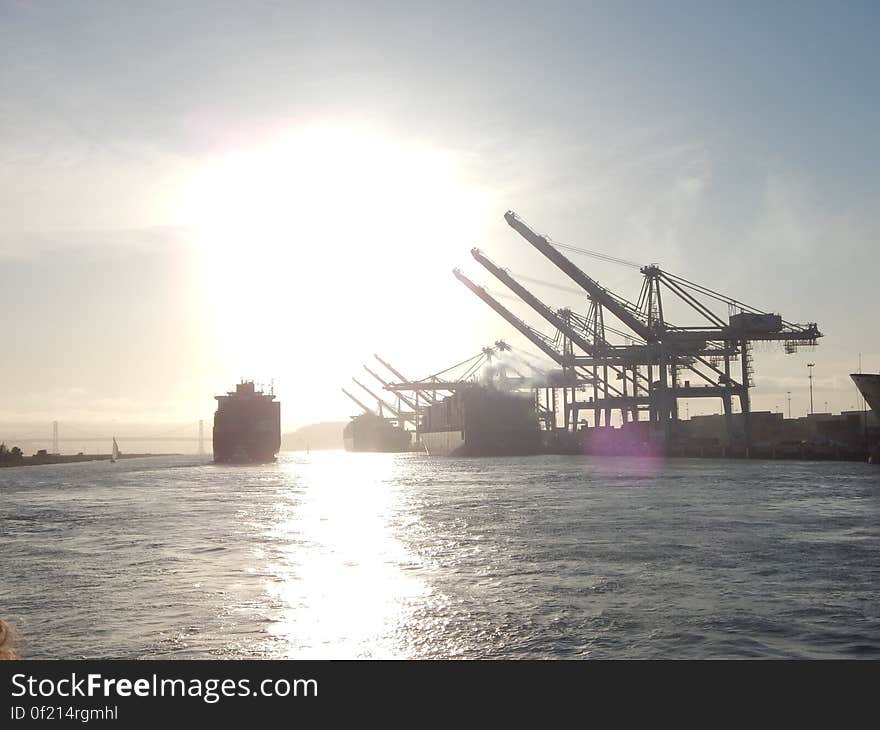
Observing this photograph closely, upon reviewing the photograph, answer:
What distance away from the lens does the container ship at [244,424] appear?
11100 centimetres

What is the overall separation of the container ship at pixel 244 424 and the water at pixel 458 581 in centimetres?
7233

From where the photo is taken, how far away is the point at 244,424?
11256cm

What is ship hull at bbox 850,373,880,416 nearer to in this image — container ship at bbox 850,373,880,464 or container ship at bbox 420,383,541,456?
container ship at bbox 850,373,880,464

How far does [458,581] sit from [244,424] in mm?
98128

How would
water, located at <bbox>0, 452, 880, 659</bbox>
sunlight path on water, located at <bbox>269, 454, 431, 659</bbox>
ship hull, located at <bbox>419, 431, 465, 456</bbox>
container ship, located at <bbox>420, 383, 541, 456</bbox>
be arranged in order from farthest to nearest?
ship hull, located at <bbox>419, 431, 465, 456</bbox>
container ship, located at <bbox>420, 383, 541, 456</bbox>
sunlight path on water, located at <bbox>269, 454, 431, 659</bbox>
water, located at <bbox>0, 452, 880, 659</bbox>

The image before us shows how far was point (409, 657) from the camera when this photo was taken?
11.9 metres

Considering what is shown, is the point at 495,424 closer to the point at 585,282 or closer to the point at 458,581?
the point at 585,282

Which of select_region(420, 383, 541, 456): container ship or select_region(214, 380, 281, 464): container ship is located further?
select_region(420, 383, 541, 456): container ship

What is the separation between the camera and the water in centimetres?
1265

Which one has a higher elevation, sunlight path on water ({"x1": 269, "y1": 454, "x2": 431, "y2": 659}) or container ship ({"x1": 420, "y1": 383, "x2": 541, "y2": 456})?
container ship ({"x1": 420, "y1": 383, "x2": 541, "y2": 456})

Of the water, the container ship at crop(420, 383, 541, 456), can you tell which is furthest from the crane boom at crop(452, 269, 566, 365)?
the water

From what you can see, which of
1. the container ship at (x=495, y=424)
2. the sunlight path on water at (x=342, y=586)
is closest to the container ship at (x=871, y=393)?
the sunlight path on water at (x=342, y=586)

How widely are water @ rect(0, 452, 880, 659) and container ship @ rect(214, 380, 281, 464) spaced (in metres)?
72.3
